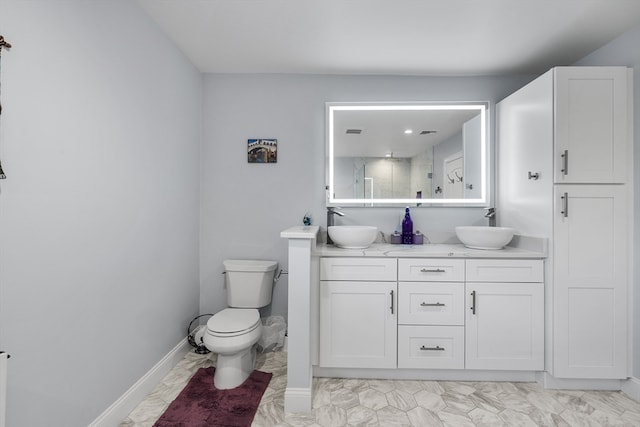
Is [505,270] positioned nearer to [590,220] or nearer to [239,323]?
[590,220]

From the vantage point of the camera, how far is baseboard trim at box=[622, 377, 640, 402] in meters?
1.96

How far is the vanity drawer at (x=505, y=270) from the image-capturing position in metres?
2.10

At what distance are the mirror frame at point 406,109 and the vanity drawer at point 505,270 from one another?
29.5 inches

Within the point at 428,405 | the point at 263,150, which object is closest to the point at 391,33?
the point at 263,150

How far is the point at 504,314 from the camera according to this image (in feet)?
6.93

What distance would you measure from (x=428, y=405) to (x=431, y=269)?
0.83 meters

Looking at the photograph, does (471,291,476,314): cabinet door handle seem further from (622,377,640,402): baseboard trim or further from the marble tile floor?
(622,377,640,402): baseboard trim

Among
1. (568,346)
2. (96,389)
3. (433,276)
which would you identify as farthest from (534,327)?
(96,389)

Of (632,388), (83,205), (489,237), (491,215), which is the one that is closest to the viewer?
(83,205)

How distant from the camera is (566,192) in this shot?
2025mm

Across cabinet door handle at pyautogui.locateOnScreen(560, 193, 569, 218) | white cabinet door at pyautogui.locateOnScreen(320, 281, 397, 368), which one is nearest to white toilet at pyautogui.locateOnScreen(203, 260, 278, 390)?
white cabinet door at pyautogui.locateOnScreen(320, 281, 397, 368)

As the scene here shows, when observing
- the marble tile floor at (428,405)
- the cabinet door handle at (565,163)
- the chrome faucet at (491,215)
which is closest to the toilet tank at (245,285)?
the marble tile floor at (428,405)

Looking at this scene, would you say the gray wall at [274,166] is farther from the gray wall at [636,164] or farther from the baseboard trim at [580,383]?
the baseboard trim at [580,383]

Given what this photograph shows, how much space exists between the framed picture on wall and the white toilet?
916 millimetres
